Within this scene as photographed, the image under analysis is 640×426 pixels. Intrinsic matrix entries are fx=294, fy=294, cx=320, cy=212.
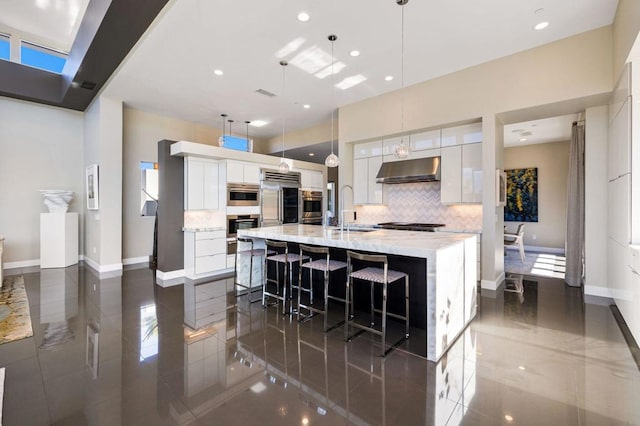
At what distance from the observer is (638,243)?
2.91 m

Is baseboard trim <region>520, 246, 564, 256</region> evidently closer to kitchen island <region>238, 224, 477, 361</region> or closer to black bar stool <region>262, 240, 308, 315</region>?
kitchen island <region>238, 224, 477, 361</region>

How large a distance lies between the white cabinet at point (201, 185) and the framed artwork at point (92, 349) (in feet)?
9.06

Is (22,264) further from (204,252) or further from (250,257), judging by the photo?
(250,257)

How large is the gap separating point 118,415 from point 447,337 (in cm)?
266

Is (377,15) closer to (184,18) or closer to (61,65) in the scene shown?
(184,18)

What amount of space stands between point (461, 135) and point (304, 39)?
10.3 feet

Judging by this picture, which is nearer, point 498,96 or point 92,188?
point 498,96

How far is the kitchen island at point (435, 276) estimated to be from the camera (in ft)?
8.42

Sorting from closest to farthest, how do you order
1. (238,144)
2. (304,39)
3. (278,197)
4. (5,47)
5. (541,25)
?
(541,25) < (304,39) < (5,47) < (278,197) < (238,144)

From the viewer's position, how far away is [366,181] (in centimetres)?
647

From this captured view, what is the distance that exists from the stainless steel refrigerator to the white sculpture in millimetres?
4173

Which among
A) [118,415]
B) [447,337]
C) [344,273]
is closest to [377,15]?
[344,273]

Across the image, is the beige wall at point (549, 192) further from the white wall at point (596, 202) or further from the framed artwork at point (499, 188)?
the framed artwork at point (499, 188)

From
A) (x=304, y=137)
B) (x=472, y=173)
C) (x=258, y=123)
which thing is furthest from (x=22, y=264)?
(x=472, y=173)
